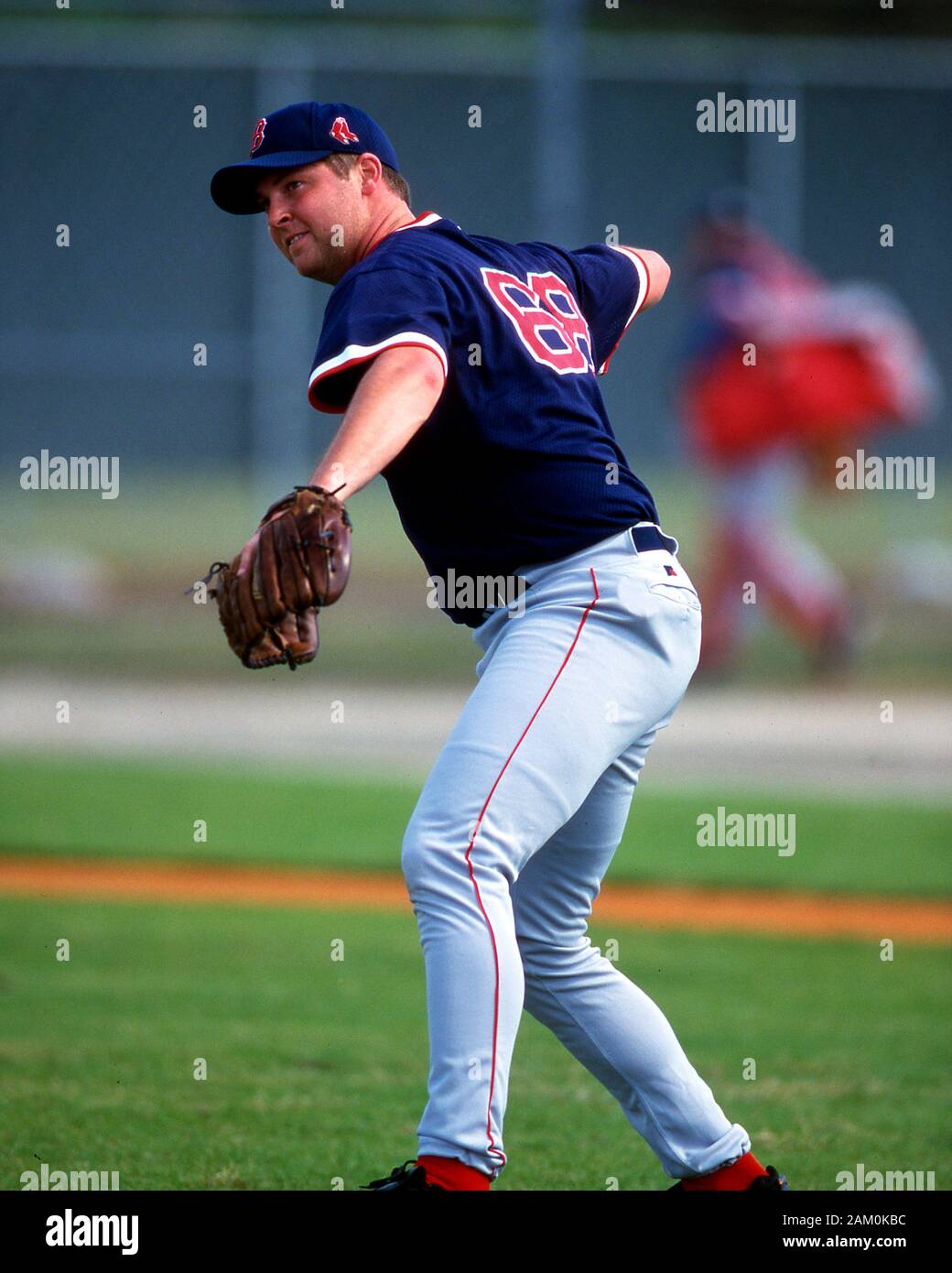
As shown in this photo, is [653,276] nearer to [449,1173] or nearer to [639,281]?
[639,281]

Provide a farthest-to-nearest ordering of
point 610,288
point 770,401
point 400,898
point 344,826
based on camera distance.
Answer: point 770,401 → point 344,826 → point 400,898 → point 610,288

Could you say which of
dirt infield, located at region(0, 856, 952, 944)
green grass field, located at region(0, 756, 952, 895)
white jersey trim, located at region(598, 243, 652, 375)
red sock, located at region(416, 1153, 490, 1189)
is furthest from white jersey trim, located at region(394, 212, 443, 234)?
green grass field, located at region(0, 756, 952, 895)

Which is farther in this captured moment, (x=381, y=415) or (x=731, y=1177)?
(x=731, y=1177)

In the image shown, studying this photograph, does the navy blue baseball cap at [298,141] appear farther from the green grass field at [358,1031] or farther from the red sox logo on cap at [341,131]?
the green grass field at [358,1031]

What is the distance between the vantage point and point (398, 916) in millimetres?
6137

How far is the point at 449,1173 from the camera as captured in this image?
8.12 feet

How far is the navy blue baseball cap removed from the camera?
2.76m

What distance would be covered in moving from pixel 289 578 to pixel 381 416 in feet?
0.93

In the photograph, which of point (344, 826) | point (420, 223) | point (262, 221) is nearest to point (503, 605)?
point (420, 223)

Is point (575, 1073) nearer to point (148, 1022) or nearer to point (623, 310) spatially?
point (148, 1022)

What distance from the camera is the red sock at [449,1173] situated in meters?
2.47

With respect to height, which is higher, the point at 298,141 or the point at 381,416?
the point at 298,141
